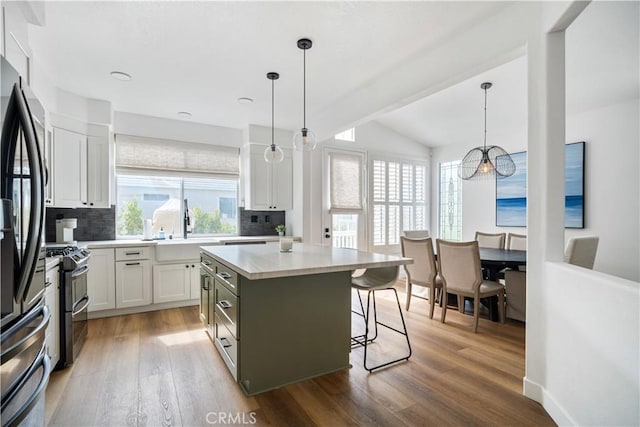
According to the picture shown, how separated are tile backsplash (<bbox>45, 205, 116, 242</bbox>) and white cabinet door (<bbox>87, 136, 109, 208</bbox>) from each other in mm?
359

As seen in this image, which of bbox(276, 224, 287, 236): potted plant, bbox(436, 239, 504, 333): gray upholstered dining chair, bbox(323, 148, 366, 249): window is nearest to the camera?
bbox(436, 239, 504, 333): gray upholstered dining chair

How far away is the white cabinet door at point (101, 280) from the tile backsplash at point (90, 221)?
58cm

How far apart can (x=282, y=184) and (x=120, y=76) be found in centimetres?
253

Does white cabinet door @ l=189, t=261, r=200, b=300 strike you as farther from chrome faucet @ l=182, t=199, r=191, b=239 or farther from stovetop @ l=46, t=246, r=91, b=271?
stovetop @ l=46, t=246, r=91, b=271

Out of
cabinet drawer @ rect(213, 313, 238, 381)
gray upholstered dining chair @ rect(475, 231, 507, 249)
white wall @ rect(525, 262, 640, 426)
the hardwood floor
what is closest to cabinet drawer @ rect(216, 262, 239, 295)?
cabinet drawer @ rect(213, 313, 238, 381)

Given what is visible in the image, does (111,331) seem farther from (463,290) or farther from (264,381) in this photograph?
(463,290)

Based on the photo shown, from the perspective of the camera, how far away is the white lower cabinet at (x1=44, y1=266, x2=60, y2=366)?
2.34 meters

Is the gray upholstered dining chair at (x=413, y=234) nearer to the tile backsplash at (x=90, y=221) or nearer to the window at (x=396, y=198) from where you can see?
the window at (x=396, y=198)

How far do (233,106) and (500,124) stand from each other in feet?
13.4

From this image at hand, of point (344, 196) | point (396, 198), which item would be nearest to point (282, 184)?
point (344, 196)

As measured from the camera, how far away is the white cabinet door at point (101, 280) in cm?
361

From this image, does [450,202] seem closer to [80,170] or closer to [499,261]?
[499,261]

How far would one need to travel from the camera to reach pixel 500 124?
5090mm

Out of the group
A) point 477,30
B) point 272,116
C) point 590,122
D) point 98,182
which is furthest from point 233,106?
point 590,122
